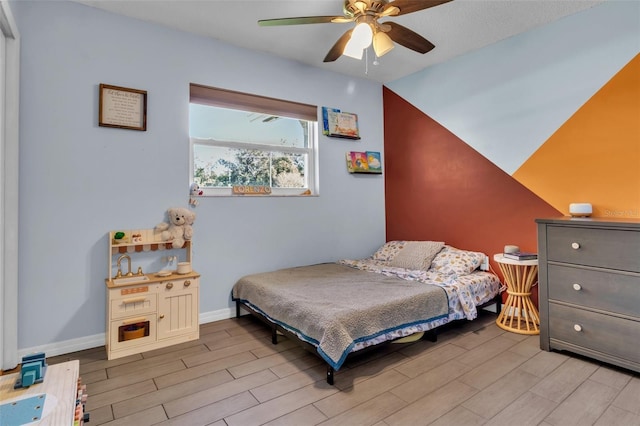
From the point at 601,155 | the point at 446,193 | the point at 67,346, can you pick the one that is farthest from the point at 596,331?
the point at 67,346

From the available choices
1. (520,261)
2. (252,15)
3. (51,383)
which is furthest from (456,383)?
(252,15)

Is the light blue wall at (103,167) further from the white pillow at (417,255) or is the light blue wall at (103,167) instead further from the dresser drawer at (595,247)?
the dresser drawer at (595,247)

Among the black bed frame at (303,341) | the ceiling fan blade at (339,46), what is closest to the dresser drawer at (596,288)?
the black bed frame at (303,341)

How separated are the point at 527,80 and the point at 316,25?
1.91 m

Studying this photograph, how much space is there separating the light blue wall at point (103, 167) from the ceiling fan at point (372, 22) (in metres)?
1.04

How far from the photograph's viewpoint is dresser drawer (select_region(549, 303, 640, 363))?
2.01 metres

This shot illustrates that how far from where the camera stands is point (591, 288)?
85.7 inches

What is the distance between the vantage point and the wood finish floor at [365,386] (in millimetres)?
1665

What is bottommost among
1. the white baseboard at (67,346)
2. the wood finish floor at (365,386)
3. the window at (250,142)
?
the wood finish floor at (365,386)

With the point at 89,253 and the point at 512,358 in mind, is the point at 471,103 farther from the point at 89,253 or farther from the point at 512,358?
the point at 89,253

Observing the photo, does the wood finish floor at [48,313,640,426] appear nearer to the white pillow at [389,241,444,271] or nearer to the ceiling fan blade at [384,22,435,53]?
the white pillow at [389,241,444,271]

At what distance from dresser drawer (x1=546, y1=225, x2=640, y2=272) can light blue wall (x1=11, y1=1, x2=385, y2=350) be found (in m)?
2.21

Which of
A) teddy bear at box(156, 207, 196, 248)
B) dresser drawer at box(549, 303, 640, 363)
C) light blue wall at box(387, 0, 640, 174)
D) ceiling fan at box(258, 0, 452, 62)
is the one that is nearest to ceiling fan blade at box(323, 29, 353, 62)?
ceiling fan at box(258, 0, 452, 62)

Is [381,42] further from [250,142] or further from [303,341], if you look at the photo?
[303,341]
